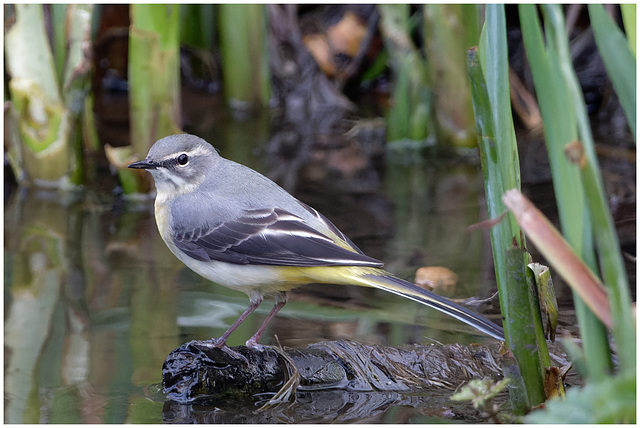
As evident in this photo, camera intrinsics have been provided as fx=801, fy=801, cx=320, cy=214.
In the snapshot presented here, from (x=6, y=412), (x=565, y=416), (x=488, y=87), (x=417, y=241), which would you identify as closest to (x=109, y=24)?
(x=417, y=241)

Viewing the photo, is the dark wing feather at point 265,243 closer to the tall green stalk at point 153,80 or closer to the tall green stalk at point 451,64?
the tall green stalk at point 153,80

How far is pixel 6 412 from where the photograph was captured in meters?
3.36

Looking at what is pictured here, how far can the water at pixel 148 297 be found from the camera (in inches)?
138

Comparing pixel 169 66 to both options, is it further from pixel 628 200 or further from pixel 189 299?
pixel 628 200

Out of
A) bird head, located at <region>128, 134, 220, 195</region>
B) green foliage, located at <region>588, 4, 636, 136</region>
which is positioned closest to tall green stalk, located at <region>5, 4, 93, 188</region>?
bird head, located at <region>128, 134, 220, 195</region>

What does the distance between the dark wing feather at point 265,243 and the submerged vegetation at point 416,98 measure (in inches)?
33.9

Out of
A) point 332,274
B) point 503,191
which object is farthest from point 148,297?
point 503,191

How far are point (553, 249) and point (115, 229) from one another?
427 centimetres

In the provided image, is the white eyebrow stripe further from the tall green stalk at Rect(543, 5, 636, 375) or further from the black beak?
the tall green stalk at Rect(543, 5, 636, 375)

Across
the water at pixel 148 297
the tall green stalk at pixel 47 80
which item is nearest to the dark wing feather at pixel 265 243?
the water at pixel 148 297

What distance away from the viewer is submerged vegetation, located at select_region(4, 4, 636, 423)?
85.7 inches

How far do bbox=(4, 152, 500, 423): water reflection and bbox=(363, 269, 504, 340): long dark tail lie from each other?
0.41 m

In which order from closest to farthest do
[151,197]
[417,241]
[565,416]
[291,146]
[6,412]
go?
1. [565,416]
2. [6,412]
3. [417,241]
4. [151,197]
5. [291,146]

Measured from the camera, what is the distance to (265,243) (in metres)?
3.63
